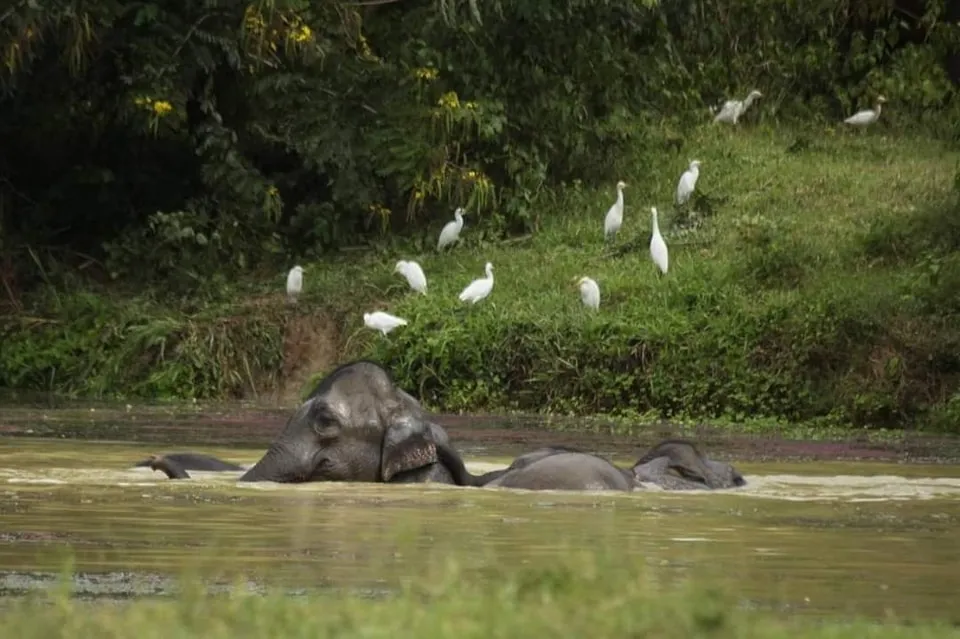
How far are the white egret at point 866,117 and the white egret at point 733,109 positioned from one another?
1272 mm

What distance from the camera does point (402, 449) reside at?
1169 cm

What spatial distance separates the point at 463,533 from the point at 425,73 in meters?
16.8

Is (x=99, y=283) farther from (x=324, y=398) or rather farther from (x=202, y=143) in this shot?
(x=324, y=398)

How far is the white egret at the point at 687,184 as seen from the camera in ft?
83.5

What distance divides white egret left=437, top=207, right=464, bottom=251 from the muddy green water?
12.6 m

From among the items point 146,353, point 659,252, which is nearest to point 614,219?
point 659,252

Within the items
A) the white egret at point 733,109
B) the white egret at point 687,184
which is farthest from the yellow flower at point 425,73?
the white egret at point 733,109

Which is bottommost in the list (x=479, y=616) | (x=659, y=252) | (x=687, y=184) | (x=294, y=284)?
(x=479, y=616)

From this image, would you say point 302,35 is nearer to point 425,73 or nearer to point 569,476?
point 425,73

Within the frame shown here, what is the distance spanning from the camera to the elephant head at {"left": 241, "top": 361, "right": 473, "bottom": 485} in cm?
1170

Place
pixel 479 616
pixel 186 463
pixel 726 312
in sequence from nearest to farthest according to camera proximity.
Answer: pixel 479 616 → pixel 186 463 → pixel 726 312

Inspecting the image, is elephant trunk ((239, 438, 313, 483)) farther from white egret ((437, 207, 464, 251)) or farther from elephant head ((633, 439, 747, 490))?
white egret ((437, 207, 464, 251))

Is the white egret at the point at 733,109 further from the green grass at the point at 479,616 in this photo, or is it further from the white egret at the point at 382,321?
the green grass at the point at 479,616

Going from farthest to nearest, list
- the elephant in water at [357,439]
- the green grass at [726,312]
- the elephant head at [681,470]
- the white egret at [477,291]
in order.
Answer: the white egret at [477,291], the green grass at [726,312], the elephant head at [681,470], the elephant in water at [357,439]
